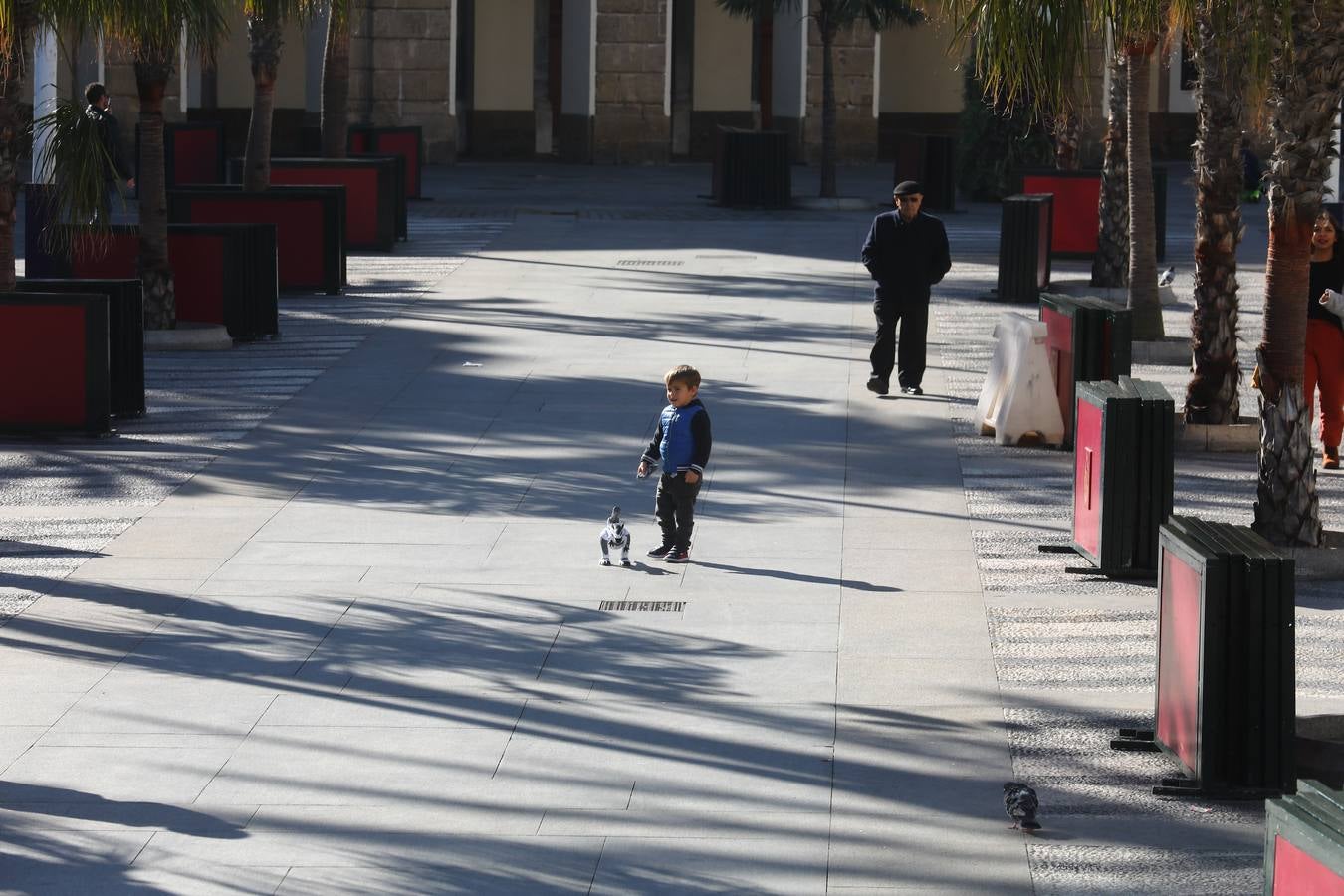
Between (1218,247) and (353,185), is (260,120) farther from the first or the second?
(1218,247)

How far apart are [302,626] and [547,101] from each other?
36.1 m

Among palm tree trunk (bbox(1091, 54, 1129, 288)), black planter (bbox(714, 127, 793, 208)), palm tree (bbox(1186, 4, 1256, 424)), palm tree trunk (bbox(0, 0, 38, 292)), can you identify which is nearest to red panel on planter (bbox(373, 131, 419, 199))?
black planter (bbox(714, 127, 793, 208))

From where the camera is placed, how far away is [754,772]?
762 cm

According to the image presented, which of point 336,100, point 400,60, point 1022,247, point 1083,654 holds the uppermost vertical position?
point 400,60

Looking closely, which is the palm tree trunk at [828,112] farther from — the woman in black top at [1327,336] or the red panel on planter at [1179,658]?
the red panel on planter at [1179,658]

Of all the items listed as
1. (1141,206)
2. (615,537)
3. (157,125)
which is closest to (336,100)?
(157,125)

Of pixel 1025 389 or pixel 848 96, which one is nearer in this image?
pixel 1025 389

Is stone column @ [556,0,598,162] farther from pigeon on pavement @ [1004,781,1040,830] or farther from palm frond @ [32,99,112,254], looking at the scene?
pigeon on pavement @ [1004,781,1040,830]

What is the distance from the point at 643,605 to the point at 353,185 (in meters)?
17.1

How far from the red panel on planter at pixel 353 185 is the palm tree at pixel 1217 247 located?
1376 cm

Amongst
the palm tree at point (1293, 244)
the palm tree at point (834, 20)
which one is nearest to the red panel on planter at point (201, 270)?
the palm tree at point (1293, 244)

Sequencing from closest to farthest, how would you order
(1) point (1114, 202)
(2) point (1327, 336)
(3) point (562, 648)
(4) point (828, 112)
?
(3) point (562, 648)
(2) point (1327, 336)
(1) point (1114, 202)
(4) point (828, 112)

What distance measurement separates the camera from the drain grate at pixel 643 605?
1002 cm

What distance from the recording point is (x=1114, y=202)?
21.5 meters
